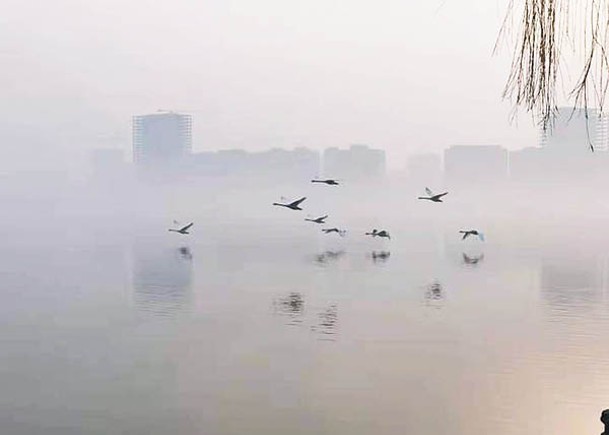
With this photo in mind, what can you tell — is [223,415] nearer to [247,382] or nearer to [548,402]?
[247,382]

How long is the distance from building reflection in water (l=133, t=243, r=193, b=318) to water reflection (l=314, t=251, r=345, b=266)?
1.99 m

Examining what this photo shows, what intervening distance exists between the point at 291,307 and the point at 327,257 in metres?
4.76

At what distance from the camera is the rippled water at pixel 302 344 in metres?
4.32

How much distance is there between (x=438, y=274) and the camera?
10.7 m

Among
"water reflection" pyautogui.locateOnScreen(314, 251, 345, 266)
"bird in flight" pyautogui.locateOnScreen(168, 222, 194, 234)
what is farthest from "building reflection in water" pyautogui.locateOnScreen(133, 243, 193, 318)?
"water reflection" pyautogui.locateOnScreen(314, 251, 345, 266)

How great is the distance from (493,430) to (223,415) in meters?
1.44

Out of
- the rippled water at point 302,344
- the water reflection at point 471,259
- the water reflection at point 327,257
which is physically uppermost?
the water reflection at point 327,257

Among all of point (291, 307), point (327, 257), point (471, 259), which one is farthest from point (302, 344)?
point (471, 259)

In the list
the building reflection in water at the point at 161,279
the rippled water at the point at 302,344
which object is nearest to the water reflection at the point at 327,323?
the rippled water at the point at 302,344

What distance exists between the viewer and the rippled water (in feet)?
14.2

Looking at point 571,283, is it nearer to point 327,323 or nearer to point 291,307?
point 291,307

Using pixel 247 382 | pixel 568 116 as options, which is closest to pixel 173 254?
pixel 247 382

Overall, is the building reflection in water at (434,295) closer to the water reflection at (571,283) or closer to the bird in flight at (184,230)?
the water reflection at (571,283)

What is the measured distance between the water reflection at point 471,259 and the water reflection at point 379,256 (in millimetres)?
1235
